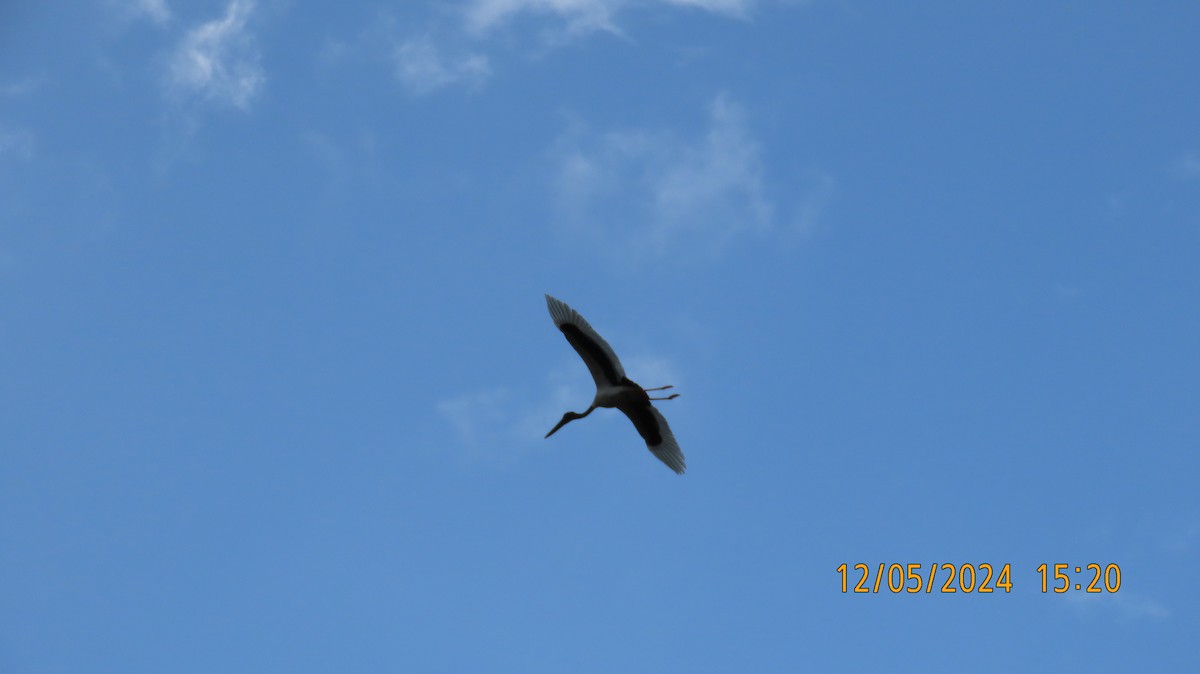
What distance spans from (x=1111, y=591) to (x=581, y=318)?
13.9 meters

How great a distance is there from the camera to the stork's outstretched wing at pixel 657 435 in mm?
31906

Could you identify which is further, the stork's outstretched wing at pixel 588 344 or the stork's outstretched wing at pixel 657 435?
the stork's outstretched wing at pixel 657 435

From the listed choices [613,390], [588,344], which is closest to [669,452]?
[613,390]

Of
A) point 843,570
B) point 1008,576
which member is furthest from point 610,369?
point 1008,576

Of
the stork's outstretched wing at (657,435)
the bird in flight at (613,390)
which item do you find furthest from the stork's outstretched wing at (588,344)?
the stork's outstretched wing at (657,435)

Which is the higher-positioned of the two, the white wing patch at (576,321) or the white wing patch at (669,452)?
the white wing patch at (576,321)

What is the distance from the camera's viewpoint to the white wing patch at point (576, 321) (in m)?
31.0

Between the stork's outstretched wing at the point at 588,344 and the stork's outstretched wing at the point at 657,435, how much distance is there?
0.95 m

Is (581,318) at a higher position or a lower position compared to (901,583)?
higher

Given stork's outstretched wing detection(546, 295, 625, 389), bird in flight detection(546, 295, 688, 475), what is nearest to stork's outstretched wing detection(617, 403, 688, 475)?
bird in flight detection(546, 295, 688, 475)

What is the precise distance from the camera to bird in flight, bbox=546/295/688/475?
31.1 m

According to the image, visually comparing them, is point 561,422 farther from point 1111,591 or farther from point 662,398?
point 1111,591

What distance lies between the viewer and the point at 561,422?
3259cm

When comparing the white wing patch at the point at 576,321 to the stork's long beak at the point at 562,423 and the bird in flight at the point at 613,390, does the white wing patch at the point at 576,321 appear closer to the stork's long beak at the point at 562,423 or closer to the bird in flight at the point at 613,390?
the bird in flight at the point at 613,390
